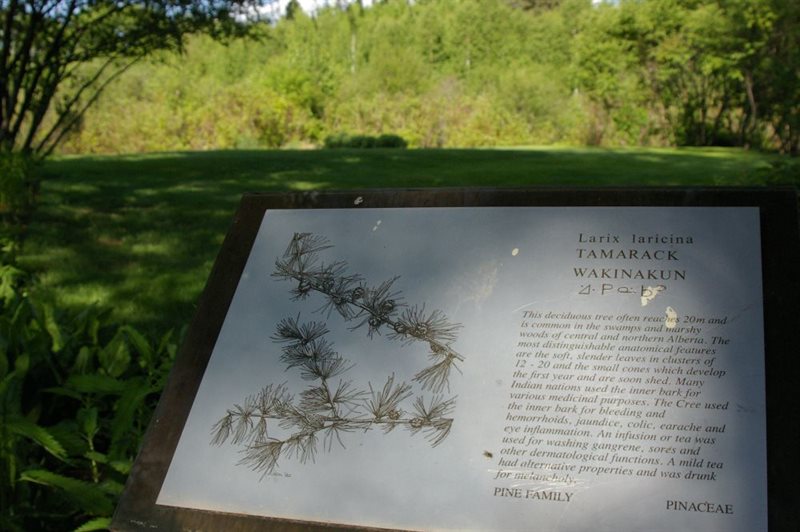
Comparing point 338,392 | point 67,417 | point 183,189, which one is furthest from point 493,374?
point 183,189

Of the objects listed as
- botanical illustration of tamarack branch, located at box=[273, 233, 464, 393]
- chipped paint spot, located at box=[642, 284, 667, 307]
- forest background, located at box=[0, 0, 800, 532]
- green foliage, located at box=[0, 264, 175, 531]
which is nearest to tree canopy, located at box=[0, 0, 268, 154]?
forest background, located at box=[0, 0, 800, 532]

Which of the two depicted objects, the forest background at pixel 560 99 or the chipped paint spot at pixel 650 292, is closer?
the chipped paint spot at pixel 650 292

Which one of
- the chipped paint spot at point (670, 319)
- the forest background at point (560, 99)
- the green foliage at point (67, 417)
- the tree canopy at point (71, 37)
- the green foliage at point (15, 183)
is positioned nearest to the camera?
the chipped paint spot at point (670, 319)

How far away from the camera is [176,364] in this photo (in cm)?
205

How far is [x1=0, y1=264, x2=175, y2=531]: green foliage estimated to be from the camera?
2.43m

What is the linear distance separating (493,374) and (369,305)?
350mm

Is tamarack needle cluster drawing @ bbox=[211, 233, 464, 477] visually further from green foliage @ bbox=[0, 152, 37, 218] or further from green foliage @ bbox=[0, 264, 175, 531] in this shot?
green foliage @ bbox=[0, 152, 37, 218]

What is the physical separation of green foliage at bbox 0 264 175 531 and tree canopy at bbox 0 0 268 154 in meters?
3.47

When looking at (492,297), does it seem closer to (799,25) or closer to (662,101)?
(799,25)

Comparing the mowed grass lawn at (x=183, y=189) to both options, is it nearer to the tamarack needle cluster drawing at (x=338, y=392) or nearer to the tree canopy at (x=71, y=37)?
the tree canopy at (x=71, y=37)

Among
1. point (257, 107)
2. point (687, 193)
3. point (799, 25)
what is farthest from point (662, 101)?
point (687, 193)

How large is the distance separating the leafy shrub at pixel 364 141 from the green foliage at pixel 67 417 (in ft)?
55.7

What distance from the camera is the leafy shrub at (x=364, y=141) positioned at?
2027 cm

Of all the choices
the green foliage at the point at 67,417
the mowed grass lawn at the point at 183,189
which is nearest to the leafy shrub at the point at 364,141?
the mowed grass lawn at the point at 183,189
